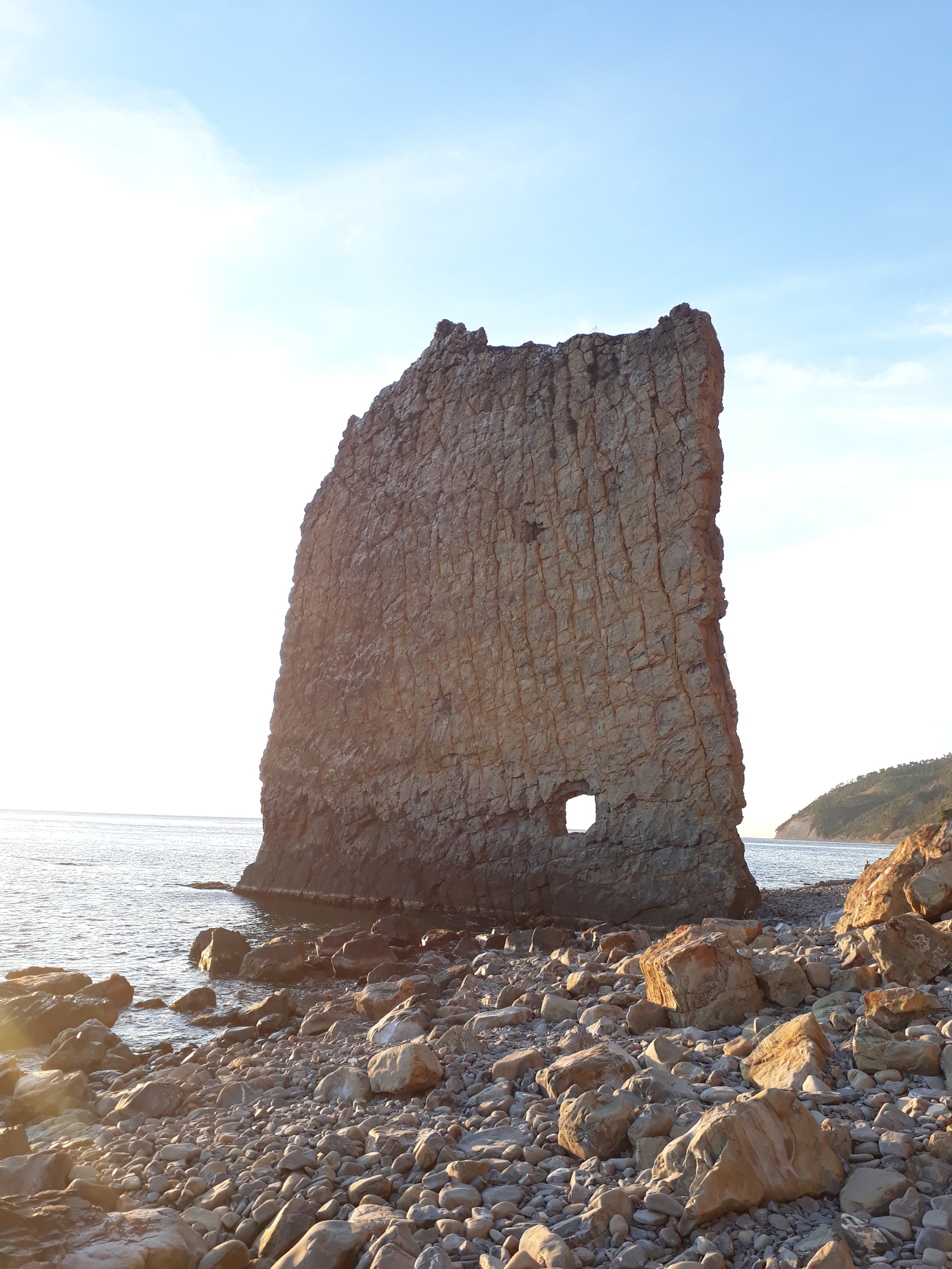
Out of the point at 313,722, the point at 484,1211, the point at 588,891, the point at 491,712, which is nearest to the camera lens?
the point at 484,1211

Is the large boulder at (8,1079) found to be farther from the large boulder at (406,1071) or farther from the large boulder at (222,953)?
the large boulder at (222,953)

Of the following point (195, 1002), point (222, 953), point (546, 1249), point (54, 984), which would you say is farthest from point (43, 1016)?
point (546, 1249)

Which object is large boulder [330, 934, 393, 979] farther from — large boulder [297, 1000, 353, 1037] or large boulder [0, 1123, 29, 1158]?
large boulder [0, 1123, 29, 1158]

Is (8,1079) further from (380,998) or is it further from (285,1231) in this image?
(285,1231)

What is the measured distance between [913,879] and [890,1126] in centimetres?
401

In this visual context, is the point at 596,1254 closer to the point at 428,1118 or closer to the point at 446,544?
the point at 428,1118

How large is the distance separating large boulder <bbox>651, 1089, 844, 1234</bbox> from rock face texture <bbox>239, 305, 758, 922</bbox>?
15238mm

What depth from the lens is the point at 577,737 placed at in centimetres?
2231

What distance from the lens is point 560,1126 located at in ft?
17.7

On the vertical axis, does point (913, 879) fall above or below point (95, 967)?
above

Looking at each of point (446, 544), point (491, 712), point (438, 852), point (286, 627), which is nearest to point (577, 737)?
point (491, 712)

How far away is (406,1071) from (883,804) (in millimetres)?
99167

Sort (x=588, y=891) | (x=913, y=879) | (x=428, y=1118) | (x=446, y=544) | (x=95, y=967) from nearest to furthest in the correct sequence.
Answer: (x=428, y=1118)
(x=913, y=879)
(x=95, y=967)
(x=588, y=891)
(x=446, y=544)

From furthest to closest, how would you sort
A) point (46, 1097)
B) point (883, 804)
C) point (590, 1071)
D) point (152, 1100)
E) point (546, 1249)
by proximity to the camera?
point (883, 804) < point (46, 1097) < point (152, 1100) < point (590, 1071) < point (546, 1249)
